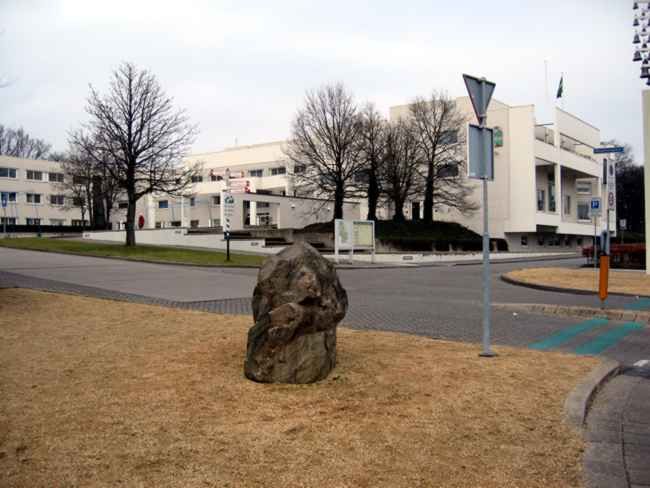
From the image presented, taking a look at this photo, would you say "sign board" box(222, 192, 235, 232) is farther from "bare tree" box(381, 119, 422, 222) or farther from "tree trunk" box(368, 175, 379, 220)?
"bare tree" box(381, 119, 422, 222)

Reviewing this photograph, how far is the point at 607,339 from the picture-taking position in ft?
33.2

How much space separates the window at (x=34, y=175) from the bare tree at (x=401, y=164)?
1989 inches

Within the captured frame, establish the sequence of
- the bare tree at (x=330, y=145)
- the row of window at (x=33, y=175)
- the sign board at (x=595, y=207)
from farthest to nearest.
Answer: the row of window at (x=33, y=175) < the bare tree at (x=330, y=145) < the sign board at (x=595, y=207)

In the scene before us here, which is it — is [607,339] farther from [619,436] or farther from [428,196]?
[428,196]

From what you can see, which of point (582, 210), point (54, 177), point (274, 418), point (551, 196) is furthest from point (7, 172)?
point (274, 418)

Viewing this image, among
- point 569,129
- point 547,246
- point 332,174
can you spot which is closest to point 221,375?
point 332,174

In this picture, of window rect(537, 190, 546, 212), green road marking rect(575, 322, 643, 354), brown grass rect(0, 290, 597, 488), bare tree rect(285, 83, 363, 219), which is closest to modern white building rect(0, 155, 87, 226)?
bare tree rect(285, 83, 363, 219)

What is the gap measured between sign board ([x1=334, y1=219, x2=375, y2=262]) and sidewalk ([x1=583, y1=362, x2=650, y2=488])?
24.3 meters

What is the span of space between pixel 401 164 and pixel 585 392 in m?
39.8

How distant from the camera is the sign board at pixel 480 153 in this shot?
25.6 feet

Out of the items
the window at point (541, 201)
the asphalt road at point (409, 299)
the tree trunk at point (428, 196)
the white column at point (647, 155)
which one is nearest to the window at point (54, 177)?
the tree trunk at point (428, 196)

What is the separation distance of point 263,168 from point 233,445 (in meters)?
69.6

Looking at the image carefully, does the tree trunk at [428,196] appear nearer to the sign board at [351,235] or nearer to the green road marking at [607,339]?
the sign board at [351,235]

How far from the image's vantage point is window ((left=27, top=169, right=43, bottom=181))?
252 feet
